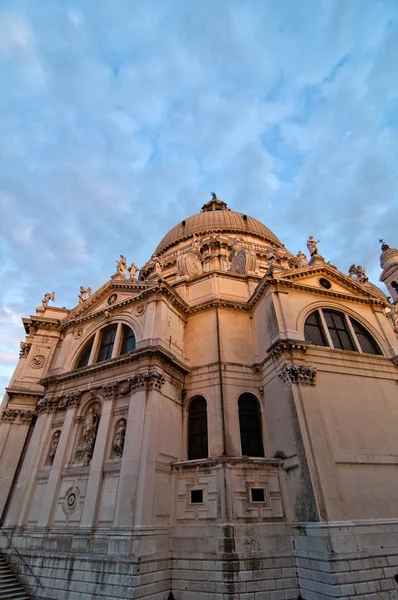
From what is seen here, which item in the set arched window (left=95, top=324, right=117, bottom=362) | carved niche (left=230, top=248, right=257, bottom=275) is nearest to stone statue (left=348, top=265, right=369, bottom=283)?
carved niche (left=230, top=248, right=257, bottom=275)


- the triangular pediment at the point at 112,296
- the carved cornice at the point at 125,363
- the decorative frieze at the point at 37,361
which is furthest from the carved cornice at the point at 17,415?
the triangular pediment at the point at 112,296

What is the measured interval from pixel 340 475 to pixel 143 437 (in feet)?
25.9

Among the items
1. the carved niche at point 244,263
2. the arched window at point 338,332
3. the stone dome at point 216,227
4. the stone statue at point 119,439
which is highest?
the stone dome at point 216,227

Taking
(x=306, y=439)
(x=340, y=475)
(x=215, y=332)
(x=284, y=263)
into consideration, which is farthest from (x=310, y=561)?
(x=284, y=263)

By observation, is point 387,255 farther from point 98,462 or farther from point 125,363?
point 98,462

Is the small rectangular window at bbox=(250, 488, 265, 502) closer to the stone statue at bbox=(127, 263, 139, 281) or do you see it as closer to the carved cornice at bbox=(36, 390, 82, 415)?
the carved cornice at bbox=(36, 390, 82, 415)

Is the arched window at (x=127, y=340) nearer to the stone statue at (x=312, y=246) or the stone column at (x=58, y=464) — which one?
the stone column at (x=58, y=464)

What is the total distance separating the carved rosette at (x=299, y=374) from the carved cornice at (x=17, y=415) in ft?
50.6

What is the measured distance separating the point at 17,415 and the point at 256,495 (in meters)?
14.9

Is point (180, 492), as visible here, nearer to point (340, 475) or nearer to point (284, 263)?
point (340, 475)

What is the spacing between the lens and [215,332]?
18.4 m

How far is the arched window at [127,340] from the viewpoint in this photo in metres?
18.4

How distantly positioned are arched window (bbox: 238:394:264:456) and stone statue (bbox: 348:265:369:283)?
37.7 feet

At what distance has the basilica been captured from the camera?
11711 millimetres
